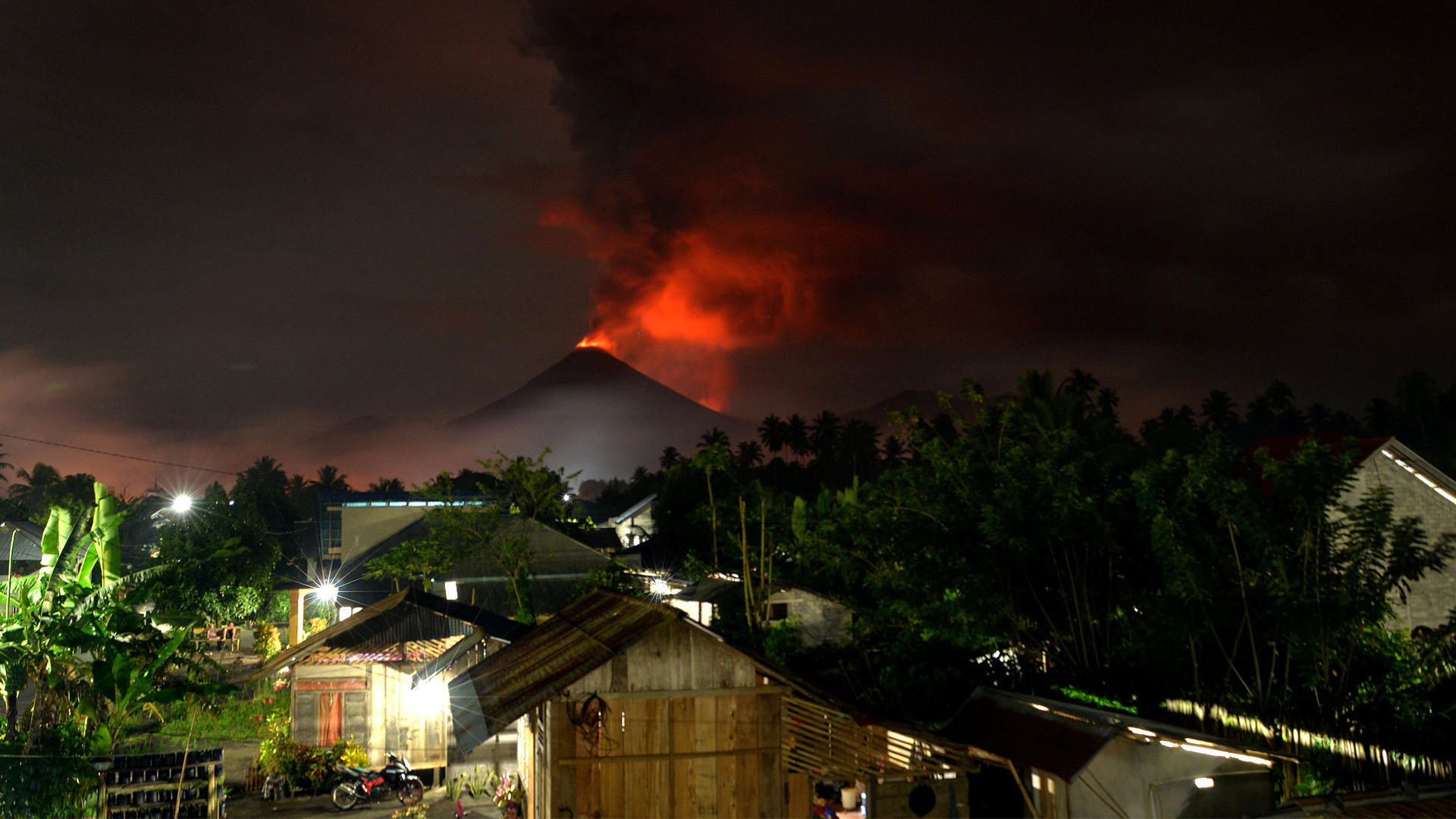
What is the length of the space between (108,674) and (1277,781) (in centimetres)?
1577

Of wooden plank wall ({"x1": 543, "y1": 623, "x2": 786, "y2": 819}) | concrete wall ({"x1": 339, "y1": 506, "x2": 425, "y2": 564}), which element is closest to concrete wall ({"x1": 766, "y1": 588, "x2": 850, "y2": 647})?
wooden plank wall ({"x1": 543, "y1": 623, "x2": 786, "y2": 819})

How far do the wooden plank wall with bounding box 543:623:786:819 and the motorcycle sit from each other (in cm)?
681

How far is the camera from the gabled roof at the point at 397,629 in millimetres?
16656

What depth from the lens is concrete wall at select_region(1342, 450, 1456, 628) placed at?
2402cm

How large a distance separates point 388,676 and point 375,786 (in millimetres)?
2414

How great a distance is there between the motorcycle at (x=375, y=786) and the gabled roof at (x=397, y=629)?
2.16 m

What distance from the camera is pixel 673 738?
10711mm

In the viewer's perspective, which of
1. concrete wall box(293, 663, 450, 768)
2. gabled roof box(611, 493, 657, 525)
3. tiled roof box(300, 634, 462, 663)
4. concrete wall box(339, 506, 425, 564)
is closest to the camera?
tiled roof box(300, 634, 462, 663)

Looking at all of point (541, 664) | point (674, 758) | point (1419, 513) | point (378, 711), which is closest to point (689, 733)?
point (674, 758)

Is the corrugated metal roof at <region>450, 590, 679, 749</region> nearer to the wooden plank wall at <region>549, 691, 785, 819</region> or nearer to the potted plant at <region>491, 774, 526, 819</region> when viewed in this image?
the wooden plank wall at <region>549, 691, 785, 819</region>

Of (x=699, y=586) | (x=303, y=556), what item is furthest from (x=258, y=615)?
(x=699, y=586)

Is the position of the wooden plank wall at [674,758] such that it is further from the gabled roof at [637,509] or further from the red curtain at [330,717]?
the gabled roof at [637,509]

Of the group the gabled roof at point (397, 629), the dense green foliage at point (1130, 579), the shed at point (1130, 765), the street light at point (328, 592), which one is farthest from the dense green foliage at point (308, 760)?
the street light at point (328, 592)

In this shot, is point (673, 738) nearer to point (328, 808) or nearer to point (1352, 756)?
point (328, 808)
